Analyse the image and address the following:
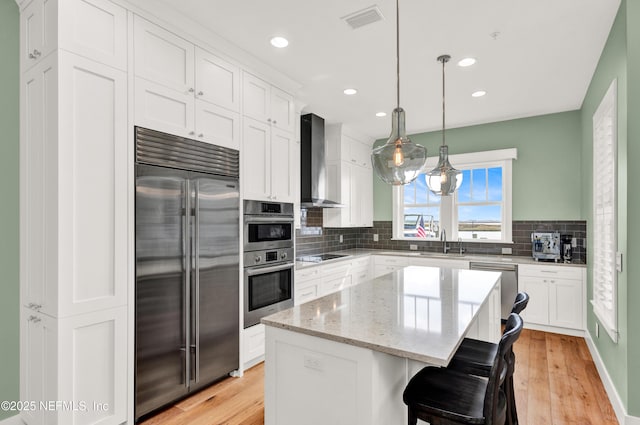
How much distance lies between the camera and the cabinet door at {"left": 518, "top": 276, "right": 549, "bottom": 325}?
13.8 ft

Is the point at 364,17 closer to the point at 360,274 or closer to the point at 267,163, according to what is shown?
the point at 267,163

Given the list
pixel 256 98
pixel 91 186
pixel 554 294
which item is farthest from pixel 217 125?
pixel 554 294

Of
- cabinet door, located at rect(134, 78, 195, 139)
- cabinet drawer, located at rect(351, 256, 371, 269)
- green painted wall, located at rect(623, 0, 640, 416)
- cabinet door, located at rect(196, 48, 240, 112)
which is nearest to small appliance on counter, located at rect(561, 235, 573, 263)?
green painted wall, located at rect(623, 0, 640, 416)

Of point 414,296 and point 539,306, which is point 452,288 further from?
point 539,306

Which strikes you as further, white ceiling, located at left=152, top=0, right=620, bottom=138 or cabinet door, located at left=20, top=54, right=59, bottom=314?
white ceiling, located at left=152, top=0, right=620, bottom=138

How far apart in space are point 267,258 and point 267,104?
1499 mm

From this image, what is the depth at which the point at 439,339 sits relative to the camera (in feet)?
4.87

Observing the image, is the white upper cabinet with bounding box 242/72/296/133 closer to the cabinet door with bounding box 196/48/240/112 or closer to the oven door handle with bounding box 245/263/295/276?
the cabinet door with bounding box 196/48/240/112

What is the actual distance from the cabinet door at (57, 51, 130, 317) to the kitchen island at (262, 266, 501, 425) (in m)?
1.11

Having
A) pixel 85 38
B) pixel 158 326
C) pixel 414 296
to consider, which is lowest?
pixel 158 326

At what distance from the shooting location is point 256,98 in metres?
3.19

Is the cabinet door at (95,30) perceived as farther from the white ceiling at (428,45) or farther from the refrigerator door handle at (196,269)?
the refrigerator door handle at (196,269)
